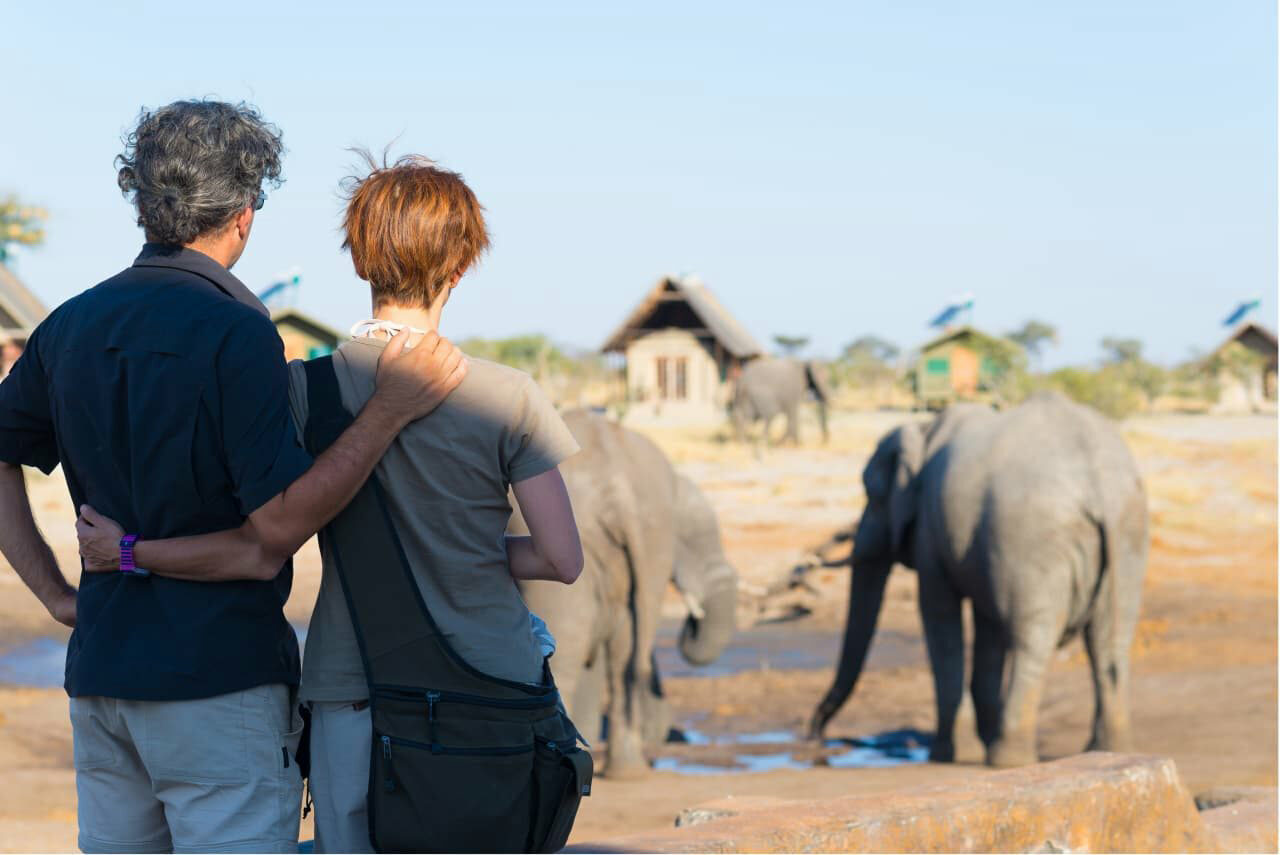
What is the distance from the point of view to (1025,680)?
33.1 feet

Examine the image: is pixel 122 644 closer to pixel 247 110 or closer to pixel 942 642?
pixel 247 110

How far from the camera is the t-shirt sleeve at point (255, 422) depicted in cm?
281

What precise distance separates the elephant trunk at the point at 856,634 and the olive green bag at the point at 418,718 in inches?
358

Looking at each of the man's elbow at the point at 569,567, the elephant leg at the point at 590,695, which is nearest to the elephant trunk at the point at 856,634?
the elephant leg at the point at 590,695

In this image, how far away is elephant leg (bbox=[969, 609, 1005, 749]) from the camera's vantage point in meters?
10.8

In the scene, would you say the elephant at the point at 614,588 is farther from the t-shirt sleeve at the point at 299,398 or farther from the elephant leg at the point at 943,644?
the t-shirt sleeve at the point at 299,398

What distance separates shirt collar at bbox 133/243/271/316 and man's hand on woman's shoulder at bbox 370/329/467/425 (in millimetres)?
310

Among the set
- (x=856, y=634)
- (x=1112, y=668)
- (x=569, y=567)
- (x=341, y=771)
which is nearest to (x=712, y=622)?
(x=856, y=634)

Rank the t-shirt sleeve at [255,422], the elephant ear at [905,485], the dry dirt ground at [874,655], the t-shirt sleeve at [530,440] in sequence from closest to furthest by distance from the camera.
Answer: the t-shirt sleeve at [255,422] < the t-shirt sleeve at [530,440] < the dry dirt ground at [874,655] < the elephant ear at [905,485]

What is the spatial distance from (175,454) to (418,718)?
662mm

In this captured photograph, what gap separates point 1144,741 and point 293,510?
9.36 metres

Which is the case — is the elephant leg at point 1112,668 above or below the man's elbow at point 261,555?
below

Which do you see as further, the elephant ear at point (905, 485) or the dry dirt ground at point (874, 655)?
the elephant ear at point (905, 485)

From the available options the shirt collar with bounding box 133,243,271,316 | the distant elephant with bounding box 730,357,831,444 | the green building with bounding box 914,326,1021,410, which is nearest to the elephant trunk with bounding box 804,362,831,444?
the distant elephant with bounding box 730,357,831,444
